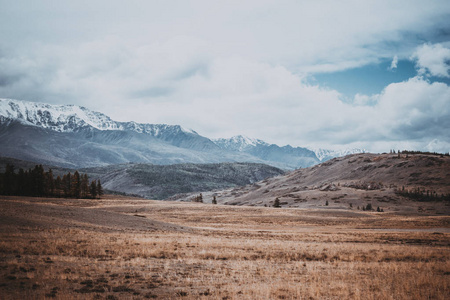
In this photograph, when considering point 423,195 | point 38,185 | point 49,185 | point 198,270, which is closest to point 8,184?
point 38,185

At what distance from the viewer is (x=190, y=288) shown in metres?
14.4

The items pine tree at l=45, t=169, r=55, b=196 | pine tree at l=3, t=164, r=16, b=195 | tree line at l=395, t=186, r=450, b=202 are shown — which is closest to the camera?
pine tree at l=3, t=164, r=16, b=195

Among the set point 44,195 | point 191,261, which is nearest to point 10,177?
point 44,195

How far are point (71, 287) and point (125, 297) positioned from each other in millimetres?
2765

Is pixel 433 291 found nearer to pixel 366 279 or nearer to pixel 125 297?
pixel 366 279

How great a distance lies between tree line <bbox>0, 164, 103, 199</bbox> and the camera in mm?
95750

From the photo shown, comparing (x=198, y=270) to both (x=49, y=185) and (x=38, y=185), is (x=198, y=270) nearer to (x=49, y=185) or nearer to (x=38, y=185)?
(x=38, y=185)

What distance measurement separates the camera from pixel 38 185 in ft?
326

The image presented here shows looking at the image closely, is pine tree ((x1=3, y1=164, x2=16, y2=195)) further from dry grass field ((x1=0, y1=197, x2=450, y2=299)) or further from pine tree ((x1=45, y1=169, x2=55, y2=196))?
dry grass field ((x1=0, y1=197, x2=450, y2=299))

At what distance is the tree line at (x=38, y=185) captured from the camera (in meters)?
95.8

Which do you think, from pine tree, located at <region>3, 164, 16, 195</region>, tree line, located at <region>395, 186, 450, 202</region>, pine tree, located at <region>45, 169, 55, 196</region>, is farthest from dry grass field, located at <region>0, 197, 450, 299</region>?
tree line, located at <region>395, 186, 450, 202</region>

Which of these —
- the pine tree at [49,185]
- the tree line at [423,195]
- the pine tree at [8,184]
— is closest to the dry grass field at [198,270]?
the pine tree at [8,184]

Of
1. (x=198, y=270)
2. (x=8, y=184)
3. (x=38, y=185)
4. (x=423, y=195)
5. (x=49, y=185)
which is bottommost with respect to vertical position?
(x=423, y=195)

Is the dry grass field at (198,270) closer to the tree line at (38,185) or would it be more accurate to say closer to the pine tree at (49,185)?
the tree line at (38,185)
